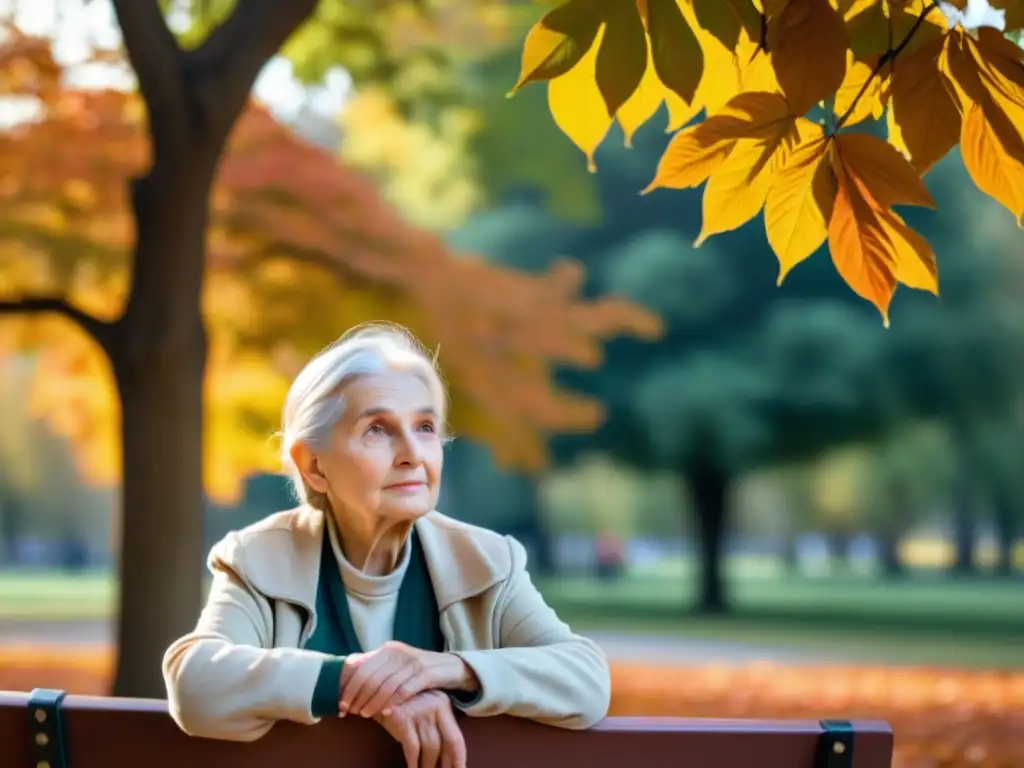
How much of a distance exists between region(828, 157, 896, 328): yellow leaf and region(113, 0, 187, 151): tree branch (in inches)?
203

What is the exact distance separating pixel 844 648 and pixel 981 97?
17.7 meters

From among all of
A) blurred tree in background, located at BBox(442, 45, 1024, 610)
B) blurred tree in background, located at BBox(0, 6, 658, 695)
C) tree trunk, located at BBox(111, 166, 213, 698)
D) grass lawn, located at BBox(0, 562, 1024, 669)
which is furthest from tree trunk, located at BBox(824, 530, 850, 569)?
tree trunk, located at BBox(111, 166, 213, 698)

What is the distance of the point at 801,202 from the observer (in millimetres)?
1929

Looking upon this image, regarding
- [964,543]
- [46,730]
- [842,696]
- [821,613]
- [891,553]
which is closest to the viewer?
[46,730]

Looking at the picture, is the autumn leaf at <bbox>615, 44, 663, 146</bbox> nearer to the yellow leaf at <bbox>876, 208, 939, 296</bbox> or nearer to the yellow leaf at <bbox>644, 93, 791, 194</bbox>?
the yellow leaf at <bbox>644, 93, 791, 194</bbox>

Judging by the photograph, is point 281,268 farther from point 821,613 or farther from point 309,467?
point 821,613

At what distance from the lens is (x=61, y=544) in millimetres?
58250

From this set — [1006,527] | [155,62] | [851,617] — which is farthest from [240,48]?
[1006,527]

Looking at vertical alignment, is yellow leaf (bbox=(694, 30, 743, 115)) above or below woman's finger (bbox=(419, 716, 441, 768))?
above

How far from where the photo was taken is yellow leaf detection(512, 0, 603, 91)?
5.52 feet

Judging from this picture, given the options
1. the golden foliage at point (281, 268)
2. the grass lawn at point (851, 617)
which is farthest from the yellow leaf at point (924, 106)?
the grass lawn at point (851, 617)

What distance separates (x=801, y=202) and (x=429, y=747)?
2.88 feet

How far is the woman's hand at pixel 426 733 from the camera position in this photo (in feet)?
5.70

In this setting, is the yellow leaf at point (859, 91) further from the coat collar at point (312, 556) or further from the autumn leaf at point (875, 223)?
the coat collar at point (312, 556)
